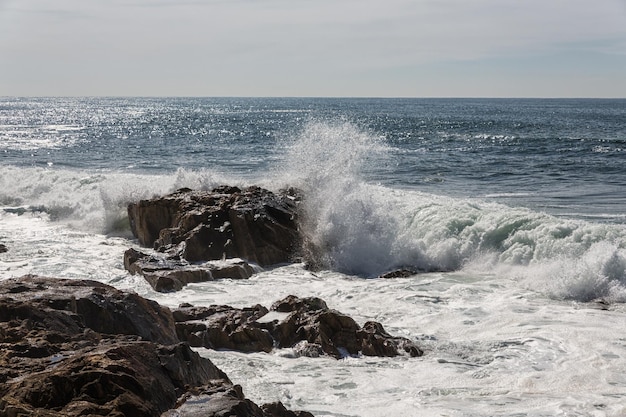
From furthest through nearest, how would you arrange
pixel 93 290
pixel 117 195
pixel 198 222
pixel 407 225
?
pixel 117 195 < pixel 407 225 < pixel 198 222 < pixel 93 290

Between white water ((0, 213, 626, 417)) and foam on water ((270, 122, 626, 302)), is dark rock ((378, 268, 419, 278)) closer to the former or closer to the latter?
white water ((0, 213, 626, 417))

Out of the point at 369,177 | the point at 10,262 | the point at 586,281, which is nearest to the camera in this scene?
the point at 586,281

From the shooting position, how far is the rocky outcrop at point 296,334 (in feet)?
Answer: 29.9

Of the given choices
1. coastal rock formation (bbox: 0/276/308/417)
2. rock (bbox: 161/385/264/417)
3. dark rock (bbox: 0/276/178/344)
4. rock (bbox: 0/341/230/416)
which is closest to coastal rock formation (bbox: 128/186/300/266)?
dark rock (bbox: 0/276/178/344)

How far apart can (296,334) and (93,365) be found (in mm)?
4565

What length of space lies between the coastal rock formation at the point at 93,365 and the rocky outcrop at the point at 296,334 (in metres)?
1.82

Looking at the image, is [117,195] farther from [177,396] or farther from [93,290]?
[177,396]

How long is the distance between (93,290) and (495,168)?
23519 millimetres

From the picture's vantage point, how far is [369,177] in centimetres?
2639

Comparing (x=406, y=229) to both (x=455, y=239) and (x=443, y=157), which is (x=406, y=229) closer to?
(x=455, y=239)

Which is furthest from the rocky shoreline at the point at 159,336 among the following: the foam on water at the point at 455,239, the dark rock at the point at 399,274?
the dark rock at the point at 399,274

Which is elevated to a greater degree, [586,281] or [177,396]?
[177,396]

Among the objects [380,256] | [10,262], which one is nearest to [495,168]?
[380,256]

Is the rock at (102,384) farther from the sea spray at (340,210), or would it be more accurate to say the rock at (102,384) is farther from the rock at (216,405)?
the sea spray at (340,210)
